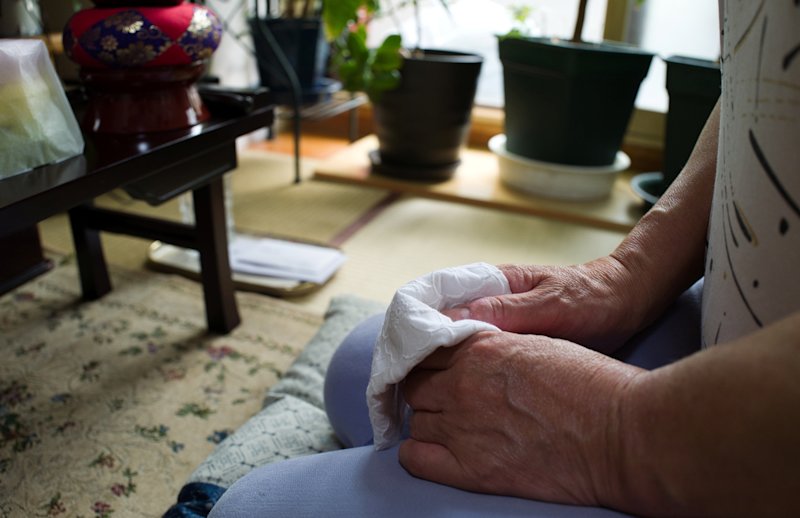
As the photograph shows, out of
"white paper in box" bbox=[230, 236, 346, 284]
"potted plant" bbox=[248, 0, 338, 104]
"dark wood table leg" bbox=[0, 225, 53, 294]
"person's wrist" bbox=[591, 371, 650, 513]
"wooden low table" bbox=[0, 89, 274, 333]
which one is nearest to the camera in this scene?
"person's wrist" bbox=[591, 371, 650, 513]

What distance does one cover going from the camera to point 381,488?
461 mm

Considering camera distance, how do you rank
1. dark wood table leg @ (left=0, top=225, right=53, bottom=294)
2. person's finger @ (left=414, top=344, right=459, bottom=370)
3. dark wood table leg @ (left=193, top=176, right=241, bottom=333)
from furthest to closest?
dark wood table leg @ (left=0, top=225, right=53, bottom=294) < dark wood table leg @ (left=193, top=176, right=241, bottom=333) < person's finger @ (left=414, top=344, right=459, bottom=370)

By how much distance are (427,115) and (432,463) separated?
1.53 metres

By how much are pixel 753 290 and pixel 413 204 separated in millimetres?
1534

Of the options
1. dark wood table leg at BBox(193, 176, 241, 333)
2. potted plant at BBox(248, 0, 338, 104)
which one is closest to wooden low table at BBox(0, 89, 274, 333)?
A: dark wood table leg at BBox(193, 176, 241, 333)

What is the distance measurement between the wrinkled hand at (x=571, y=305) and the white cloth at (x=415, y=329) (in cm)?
2

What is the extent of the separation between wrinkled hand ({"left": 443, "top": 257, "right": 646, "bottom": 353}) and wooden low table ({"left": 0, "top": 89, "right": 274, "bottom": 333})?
47 cm

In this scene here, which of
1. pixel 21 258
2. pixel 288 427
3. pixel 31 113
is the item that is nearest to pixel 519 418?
pixel 288 427

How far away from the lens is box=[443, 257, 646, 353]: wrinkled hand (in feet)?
1.71

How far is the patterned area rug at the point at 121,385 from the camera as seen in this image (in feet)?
2.60

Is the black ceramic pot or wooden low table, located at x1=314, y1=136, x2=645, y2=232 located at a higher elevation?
the black ceramic pot

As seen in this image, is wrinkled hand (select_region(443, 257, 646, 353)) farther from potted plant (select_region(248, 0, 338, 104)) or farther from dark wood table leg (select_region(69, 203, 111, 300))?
potted plant (select_region(248, 0, 338, 104))

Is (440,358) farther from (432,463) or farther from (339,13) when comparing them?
(339,13)

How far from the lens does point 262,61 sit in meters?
2.06
